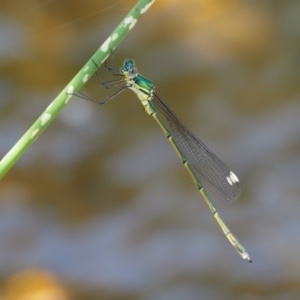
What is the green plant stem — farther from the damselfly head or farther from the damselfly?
the damselfly

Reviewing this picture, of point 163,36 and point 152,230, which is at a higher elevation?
point 163,36

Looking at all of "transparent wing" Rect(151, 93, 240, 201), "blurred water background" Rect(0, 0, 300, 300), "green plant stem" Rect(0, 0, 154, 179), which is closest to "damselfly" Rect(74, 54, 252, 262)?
"transparent wing" Rect(151, 93, 240, 201)

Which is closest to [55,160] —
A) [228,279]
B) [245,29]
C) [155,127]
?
[155,127]

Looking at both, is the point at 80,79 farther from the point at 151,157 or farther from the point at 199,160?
the point at 151,157

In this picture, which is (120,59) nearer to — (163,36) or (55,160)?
(163,36)

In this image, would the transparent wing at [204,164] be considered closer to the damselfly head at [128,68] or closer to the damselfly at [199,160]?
the damselfly at [199,160]

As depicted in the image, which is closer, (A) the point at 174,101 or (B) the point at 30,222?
(B) the point at 30,222
